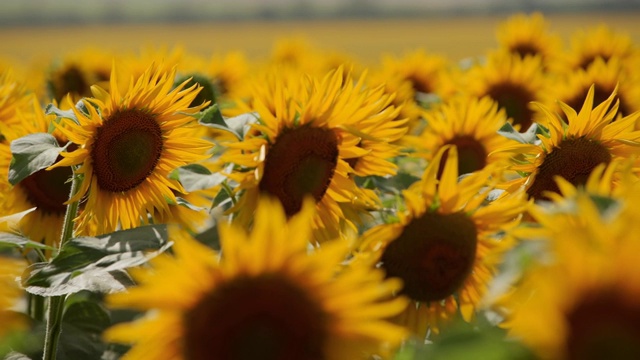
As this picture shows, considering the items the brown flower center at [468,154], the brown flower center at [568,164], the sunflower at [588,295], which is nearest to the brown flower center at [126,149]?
the brown flower center at [568,164]

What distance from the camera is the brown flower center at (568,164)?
1733mm

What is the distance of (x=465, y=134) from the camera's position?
2.59 meters

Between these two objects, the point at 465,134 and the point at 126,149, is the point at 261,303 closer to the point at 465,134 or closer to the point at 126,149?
the point at 126,149

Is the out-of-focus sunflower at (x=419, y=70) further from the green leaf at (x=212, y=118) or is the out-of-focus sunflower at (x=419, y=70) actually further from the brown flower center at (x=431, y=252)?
the brown flower center at (x=431, y=252)

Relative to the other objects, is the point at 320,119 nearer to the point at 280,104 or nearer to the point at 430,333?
the point at 280,104

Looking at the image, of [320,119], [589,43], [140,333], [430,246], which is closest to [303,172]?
[320,119]

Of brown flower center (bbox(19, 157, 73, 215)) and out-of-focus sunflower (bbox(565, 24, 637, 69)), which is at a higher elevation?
brown flower center (bbox(19, 157, 73, 215))

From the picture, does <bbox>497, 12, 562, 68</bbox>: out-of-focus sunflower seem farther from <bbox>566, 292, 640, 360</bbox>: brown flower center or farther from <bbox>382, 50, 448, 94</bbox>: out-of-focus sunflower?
<bbox>566, 292, 640, 360</bbox>: brown flower center

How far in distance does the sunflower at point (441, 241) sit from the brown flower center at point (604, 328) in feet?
1.96

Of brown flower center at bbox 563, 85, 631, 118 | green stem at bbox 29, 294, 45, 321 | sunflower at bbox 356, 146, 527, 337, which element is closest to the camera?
sunflower at bbox 356, 146, 527, 337

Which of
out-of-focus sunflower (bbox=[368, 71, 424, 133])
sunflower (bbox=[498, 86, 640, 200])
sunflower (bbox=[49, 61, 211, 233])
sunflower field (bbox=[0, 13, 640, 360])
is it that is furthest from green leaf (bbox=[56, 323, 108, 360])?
out-of-focus sunflower (bbox=[368, 71, 424, 133])

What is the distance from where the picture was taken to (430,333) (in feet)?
5.32

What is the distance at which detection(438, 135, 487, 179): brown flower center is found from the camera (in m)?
2.50

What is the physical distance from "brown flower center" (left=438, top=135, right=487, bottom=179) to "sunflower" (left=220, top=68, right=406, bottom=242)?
70 centimetres
